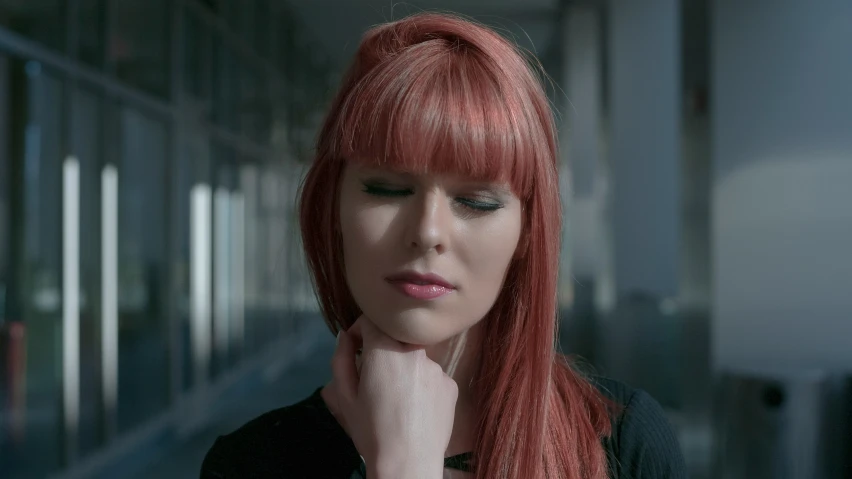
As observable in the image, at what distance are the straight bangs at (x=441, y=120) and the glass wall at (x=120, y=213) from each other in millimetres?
1790

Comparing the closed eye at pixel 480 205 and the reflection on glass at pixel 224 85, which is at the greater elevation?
the reflection on glass at pixel 224 85

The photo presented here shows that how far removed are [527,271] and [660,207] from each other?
20.8 feet

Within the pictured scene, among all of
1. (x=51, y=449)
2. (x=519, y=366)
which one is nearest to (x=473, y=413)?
(x=519, y=366)

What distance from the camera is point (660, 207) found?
6902mm

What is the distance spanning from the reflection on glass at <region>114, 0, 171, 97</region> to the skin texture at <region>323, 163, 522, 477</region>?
16.6 ft

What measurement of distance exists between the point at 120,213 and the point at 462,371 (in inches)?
204

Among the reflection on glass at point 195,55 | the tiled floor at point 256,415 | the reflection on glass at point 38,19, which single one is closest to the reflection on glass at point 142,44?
the reflection on glass at point 195,55

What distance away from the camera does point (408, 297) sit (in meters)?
0.87

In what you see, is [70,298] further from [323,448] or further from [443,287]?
[443,287]

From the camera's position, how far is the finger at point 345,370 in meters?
0.91

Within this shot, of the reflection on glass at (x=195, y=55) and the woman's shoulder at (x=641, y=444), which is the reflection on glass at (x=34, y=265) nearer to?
the reflection on glass at (x=195, y=55)

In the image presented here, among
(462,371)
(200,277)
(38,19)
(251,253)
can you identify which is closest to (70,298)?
(38,19)

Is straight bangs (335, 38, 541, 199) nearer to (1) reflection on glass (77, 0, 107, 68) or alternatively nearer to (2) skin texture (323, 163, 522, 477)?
(2) skin texture (323, 163, 522, 477)

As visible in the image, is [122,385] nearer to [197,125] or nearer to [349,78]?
[197,125]
